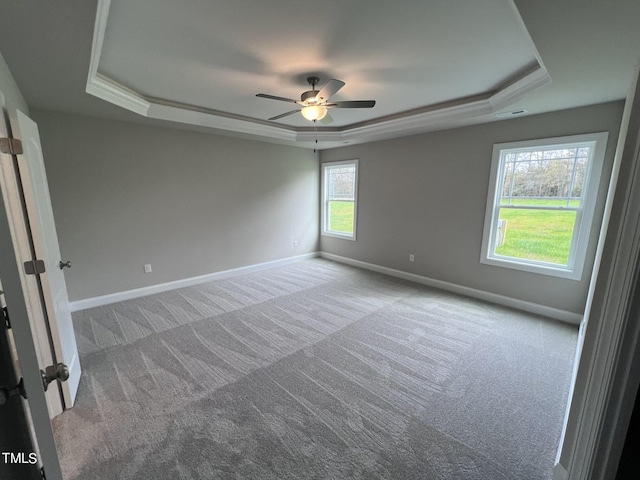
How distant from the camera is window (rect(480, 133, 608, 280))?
2.95 meters

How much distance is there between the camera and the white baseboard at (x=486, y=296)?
318 cm

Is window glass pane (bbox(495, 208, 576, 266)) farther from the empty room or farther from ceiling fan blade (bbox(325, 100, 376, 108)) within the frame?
ceiling fan blade (bbox(325, 100, 376, 108))

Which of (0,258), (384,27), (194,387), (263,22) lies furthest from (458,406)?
(263,22)

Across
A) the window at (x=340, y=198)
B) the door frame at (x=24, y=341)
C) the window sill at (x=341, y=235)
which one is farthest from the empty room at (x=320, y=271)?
the window sill at (x=341, y=235)

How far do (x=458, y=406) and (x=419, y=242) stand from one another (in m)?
2.85

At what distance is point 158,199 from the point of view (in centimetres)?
386

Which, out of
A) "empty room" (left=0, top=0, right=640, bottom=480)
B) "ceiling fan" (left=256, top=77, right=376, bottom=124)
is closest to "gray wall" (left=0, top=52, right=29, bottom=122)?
"empty room" (left=0, top=0, right=640, bottom=480)

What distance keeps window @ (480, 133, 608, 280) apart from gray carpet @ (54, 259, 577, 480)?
0.77 meters

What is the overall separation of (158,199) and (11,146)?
235 centimetres

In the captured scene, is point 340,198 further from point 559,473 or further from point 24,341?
point 24,341

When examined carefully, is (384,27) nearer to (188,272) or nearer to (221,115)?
(221,115)

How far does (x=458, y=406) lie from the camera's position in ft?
6.31

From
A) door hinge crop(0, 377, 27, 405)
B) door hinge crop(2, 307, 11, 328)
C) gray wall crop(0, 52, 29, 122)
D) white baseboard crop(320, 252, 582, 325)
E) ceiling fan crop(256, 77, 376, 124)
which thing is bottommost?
white baseboard crop(320, 252, 582, 325)

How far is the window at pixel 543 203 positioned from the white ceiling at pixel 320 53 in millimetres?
523
